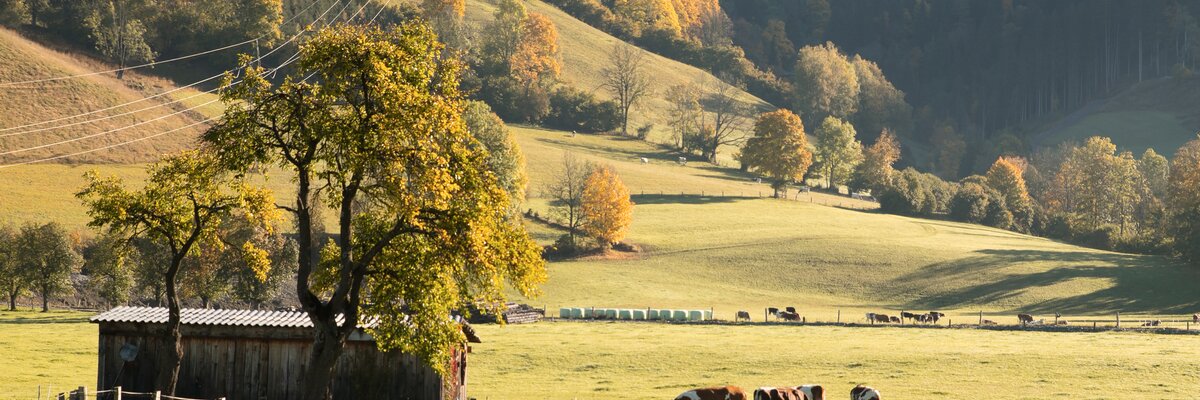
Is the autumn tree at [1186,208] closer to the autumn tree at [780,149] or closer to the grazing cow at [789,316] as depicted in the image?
the autumn tree at [780,149]

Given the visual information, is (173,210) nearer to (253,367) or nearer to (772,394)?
(253,367)

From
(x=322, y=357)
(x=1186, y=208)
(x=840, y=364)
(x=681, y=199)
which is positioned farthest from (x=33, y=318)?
(x=1186, y=208)

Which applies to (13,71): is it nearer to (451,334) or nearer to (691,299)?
(691,299)

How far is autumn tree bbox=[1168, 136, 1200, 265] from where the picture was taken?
343 ft

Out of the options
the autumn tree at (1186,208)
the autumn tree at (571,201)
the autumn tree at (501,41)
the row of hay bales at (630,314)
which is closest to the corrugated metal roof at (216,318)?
the row of hay bales at (630,314)

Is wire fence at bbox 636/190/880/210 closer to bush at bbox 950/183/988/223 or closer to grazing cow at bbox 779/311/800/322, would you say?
bush at bbox 950/183/988/223

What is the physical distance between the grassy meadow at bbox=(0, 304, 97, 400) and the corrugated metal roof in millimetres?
3823

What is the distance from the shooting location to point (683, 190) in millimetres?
149125

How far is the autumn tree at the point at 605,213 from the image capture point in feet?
367

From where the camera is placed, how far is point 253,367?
→ 38.3 meters

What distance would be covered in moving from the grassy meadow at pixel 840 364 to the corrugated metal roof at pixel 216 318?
8.51m

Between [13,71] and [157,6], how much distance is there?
31.5 metres

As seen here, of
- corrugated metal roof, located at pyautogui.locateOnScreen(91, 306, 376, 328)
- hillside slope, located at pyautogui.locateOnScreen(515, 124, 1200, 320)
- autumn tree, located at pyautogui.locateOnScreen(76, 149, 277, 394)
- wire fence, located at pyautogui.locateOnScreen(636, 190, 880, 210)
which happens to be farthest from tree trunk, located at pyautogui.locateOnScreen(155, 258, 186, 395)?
wire fence, located at pyautogui.locateOnScreen(636, 190, 880, 210)

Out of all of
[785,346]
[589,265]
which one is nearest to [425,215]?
[785,346]
